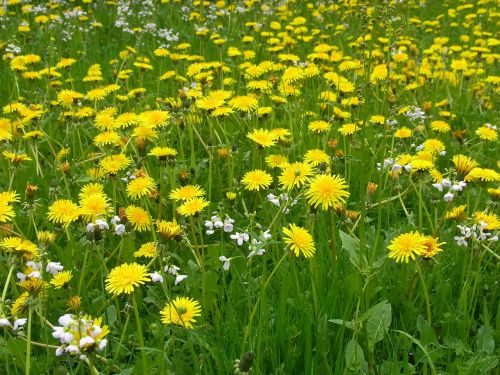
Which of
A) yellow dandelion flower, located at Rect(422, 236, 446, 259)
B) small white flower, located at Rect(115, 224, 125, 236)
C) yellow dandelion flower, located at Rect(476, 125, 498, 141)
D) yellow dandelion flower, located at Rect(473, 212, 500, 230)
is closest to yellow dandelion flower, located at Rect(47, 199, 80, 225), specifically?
small white flower, located at Rect(115, 224, 125, 236)

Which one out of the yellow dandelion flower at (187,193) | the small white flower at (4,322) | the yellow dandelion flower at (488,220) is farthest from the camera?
the yellow dandelion flower at (187,193)

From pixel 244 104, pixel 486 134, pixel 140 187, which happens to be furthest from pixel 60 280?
pixel 486 134

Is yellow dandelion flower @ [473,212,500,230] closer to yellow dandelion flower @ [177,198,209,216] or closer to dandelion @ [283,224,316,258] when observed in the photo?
dandelion @ [283,224,316,258]

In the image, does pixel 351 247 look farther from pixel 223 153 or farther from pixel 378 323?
pixel 223 153

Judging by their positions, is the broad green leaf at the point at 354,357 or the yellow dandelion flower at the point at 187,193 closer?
the broad green leaf at the point at 354,357

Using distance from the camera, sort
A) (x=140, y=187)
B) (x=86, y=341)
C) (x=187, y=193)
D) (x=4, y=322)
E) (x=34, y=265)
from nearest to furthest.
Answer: (x=86, y=341) → (x=4, y=322) → (x=34, y=265) → (x=187, y=193) → (x=140, y=187)

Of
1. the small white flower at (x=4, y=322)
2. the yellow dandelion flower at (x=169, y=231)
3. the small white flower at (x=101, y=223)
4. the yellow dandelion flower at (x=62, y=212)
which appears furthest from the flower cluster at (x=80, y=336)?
the yellow dandelion flower at (x=62, y=212)

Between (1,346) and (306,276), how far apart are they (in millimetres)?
922

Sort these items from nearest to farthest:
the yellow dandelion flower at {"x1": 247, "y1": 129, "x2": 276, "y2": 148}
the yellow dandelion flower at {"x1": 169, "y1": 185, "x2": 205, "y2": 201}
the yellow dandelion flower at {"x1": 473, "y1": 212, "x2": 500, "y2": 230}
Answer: the yellow dandelion flower at {"x1": 473, "y1": 212, "x2": 500, "y2": 230}
the yellow dandelion flower at {"x1": 169, "y1": 185, "x2": 205, "y2": 201}
the yellow dandelion flower at {"x1": 247, "y1": 129, "x2": 276, "y2": 148}

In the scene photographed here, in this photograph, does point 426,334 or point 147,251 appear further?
point 147,251

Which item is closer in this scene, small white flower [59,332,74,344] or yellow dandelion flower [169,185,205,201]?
small white flower [59,332,74,344]

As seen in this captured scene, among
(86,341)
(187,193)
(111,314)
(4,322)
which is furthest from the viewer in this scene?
(187,193)

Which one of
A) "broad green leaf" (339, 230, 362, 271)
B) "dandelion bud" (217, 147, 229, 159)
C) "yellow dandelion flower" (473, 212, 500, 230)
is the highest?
"broad green leaf" (339, 230, 362, 271)

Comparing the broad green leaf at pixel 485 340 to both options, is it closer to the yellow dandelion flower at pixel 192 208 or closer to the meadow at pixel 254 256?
the meadow at pixel 254 256
